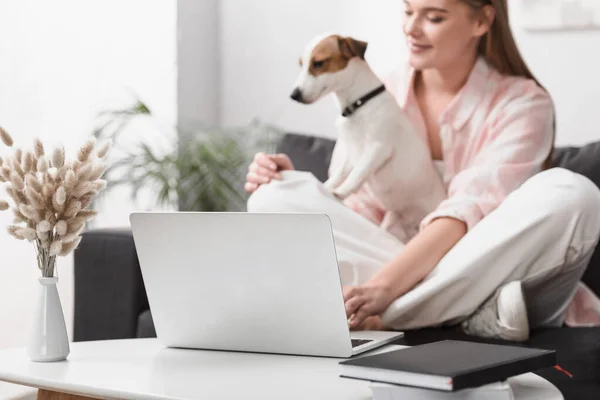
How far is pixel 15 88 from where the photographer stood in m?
3.12

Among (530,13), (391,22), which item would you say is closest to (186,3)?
(391,22)

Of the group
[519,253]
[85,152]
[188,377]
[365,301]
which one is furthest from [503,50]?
[188,377]

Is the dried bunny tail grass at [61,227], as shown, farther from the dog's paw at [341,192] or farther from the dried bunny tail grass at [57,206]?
the dog's paw at [341,192]

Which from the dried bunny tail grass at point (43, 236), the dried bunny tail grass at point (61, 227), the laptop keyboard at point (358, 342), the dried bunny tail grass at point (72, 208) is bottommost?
the laptop keyboard at point (358, 342)

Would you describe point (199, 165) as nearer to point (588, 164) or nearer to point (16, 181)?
point (588, 164)

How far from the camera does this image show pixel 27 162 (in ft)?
3.99

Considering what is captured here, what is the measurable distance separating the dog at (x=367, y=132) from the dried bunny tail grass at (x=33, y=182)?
0.82 meters

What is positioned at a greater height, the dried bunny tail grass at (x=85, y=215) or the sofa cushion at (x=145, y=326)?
the dried bunny tail grass at (x=85, y=215)

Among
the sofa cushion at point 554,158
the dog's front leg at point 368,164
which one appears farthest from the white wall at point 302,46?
the dog's front leg at point 368,164

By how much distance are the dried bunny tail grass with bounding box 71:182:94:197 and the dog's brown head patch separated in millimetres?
789

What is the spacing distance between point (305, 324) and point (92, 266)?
1.07 meters

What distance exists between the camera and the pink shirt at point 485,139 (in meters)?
1.83

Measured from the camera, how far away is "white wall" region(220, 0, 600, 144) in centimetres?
248

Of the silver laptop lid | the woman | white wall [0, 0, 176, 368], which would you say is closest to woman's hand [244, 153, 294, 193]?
the woman
